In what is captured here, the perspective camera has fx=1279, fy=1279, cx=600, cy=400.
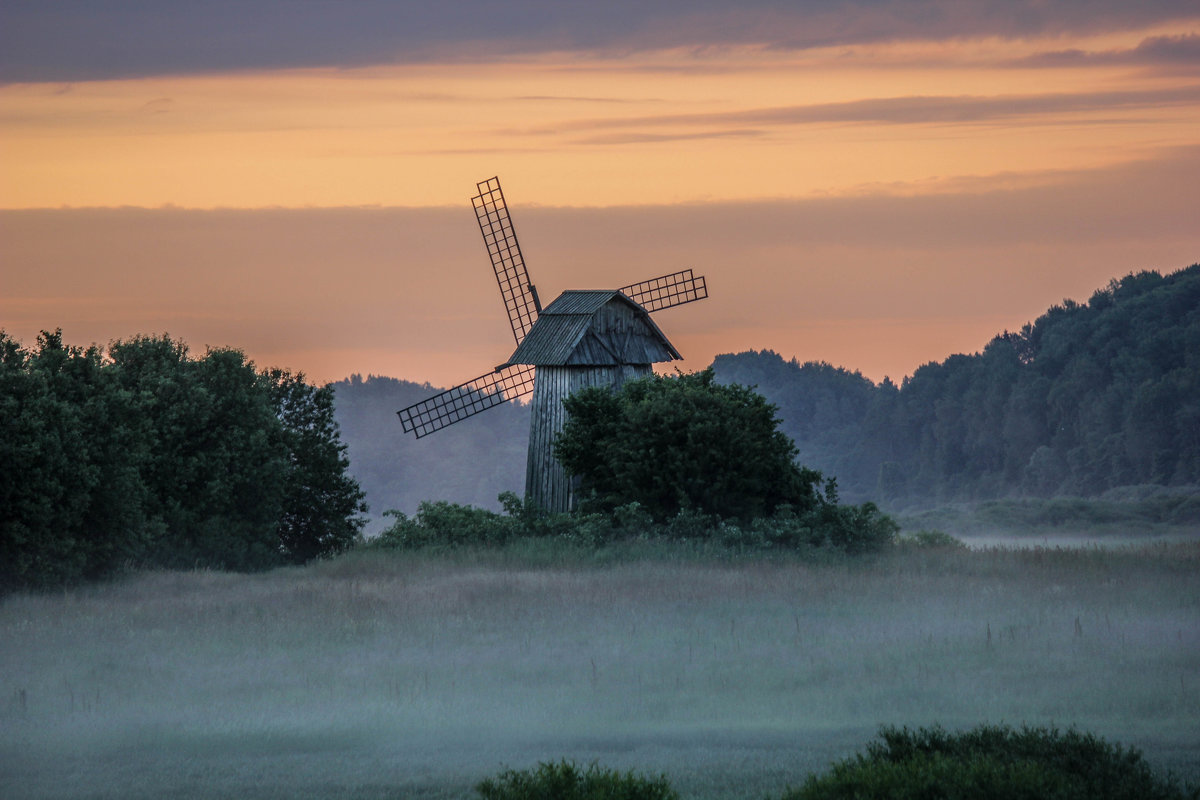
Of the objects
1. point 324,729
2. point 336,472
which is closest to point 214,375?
point 336,472

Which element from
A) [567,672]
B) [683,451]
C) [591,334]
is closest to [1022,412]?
[591,334]

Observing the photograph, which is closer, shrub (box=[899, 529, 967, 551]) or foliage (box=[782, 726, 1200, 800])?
foliage (box=[782, 726, 1200, 800])

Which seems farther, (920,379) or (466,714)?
(920,379)

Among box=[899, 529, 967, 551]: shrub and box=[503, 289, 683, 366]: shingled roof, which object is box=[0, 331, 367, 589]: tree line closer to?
box=[503, 289, 683, 366]: shingled roof

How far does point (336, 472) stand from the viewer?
1831 inches

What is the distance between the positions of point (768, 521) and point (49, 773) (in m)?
22.0

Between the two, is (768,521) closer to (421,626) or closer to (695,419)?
(695,419)

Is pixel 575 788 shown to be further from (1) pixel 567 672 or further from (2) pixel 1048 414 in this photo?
(2) pixel 1048 414

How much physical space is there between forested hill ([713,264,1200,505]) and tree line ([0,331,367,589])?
4181cm

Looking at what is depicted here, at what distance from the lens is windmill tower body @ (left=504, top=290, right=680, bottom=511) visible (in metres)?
39.7

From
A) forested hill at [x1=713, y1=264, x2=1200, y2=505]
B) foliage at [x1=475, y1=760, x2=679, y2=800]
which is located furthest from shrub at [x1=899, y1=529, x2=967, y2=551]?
forested hill at [x1=713, y1=264, x2=1200, y2=505]

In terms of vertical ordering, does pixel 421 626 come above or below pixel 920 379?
below

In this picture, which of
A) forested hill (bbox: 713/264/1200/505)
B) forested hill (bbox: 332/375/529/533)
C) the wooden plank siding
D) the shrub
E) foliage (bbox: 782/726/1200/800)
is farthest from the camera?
forested hill (bbox: 332/375/529/533)

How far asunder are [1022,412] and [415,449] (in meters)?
79.1
